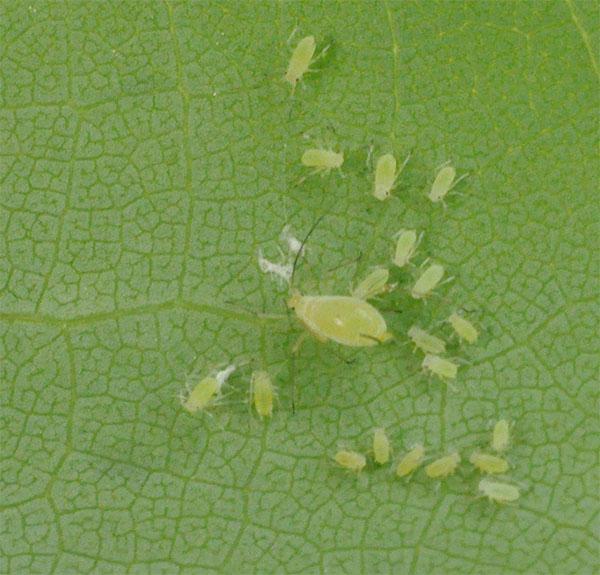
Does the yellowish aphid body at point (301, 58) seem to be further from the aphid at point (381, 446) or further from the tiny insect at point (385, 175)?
the aphid at point (381, 446)

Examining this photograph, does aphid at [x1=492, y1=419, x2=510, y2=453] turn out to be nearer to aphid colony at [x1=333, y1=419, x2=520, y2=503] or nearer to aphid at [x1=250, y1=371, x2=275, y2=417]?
aphid colony at [x1=333, y1=419, x2=520, y2=503]

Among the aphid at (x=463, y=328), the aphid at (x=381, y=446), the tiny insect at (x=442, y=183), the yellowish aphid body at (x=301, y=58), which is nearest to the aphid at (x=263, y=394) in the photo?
the aphid at (x=381, y=446)

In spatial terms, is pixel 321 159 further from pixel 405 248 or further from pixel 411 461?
pixel 411 461

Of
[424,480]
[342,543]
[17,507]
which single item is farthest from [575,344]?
[17,507]

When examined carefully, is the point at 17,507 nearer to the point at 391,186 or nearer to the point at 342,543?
the point at 342,543

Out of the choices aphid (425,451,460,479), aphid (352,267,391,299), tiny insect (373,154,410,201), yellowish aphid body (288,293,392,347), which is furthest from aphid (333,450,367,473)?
tiny insect (373,154,410,201)

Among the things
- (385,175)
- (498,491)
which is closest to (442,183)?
(385,175)
